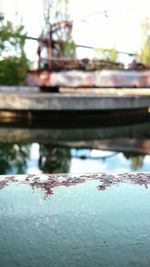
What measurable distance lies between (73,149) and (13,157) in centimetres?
96

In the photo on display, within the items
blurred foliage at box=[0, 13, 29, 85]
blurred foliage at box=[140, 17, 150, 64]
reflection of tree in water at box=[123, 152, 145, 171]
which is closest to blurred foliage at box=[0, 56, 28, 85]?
blurred foliage at box=[0, 13, 29, 85]

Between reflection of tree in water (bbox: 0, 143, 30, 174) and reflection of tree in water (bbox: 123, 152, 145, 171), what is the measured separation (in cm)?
128

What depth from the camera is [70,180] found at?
600mm

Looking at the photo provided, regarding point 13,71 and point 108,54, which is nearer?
point 13,71

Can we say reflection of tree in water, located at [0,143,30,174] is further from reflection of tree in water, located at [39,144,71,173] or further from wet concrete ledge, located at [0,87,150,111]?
wet concrete ledge, located at [0,87,150,111]

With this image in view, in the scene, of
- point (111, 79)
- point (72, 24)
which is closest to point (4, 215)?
point (111, 79)

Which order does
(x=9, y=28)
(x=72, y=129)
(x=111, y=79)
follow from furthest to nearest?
(x=9, y=28) < (x=111, y=79) < (x=72, y=129)

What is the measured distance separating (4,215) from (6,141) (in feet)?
18.8

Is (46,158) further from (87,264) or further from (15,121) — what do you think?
(87,264)

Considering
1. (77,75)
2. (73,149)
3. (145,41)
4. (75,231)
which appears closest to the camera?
(75,231)

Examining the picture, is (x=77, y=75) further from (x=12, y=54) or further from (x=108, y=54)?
(x=108, y=54)

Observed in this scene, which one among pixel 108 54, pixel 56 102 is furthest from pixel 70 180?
pixel 108 54

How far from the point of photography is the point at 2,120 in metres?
7.90

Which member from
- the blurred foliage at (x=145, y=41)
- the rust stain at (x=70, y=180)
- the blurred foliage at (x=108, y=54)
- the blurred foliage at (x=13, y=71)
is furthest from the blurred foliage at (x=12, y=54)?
the rust stain at (x=70, y=180)
